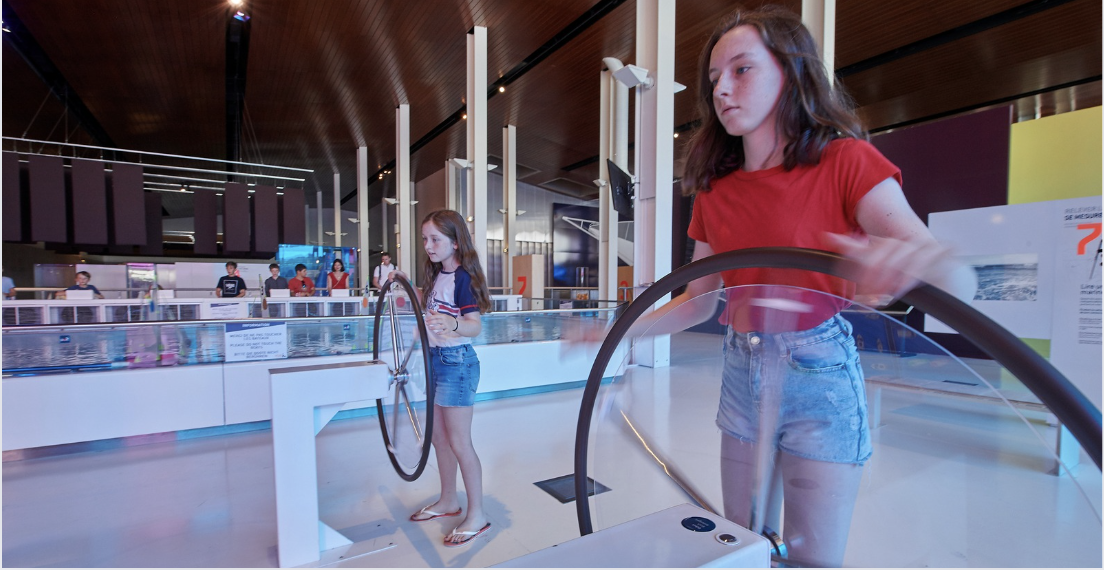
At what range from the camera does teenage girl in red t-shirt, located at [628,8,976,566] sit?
0.77 m

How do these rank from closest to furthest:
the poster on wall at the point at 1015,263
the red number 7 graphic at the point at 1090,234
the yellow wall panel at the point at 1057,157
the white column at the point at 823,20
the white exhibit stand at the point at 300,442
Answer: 1. the white exhibit stand at the point at 300,442
2. the red number 7 graphic at the point at 1090,234
3. the poster on wall at the point at 1015,263
4. the yellow wall panel at the point at 1057,157
5. the white column at the point at 823,20

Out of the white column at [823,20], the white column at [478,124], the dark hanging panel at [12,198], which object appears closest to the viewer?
the white column at [823,20]

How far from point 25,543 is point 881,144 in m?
9.81

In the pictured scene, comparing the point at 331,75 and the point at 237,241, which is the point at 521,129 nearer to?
the point at 331,75

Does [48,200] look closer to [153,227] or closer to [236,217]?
[153,227]

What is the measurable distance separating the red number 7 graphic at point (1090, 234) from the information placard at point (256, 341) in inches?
215

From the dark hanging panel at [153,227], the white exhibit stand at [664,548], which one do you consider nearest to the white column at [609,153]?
the white exhibit stand at [664,548]

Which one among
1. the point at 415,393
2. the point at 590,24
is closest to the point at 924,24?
the point at 590,24

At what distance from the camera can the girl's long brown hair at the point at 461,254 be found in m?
2.43

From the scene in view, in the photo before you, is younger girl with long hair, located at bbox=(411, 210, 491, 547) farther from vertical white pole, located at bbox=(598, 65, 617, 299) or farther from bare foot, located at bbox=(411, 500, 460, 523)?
vertical white pole, located at bbox=(598, 65, 617, 299)

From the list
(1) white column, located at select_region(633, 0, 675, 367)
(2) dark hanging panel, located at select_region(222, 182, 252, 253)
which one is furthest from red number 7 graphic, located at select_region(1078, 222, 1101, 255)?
(2) dark hanging panel, located at select_region(222, 182, 252, 253)

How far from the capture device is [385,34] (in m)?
9.94

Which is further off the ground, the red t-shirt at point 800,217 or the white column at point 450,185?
the white column at point 450,185

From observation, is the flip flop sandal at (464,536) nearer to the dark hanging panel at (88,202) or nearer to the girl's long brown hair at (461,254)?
the girl's long brown hair at (461,254)
